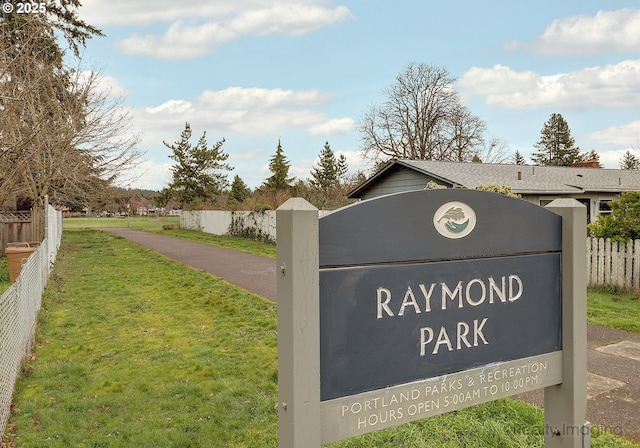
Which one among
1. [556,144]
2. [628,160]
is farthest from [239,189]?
[628,160]

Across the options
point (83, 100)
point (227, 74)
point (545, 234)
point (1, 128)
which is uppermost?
→ point (227, 74)

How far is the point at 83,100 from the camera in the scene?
15.4 m

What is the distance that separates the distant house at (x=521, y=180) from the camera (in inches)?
645

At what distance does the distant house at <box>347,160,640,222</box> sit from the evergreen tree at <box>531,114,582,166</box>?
3715 centimetres

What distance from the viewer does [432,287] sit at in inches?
74.0

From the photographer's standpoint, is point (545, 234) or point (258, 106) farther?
point (258, 106)

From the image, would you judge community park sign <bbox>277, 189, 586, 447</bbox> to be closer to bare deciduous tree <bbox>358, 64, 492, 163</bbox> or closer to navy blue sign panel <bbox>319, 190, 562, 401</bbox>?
navy blue sign panel <bbox>319, 190, 562, 401</bbox>

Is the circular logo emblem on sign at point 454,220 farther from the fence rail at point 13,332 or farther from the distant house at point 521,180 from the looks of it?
the distant house at point 521,180

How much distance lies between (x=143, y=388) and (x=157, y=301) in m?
4.44

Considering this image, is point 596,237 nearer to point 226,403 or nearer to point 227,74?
point 226,403

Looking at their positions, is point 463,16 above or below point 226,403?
above

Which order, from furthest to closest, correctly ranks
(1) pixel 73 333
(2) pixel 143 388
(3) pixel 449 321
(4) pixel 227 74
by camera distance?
(4) pixel 227 74 < (1) pixel 73 333 < (2) pixel 143 388 < (3) pixel 449 321

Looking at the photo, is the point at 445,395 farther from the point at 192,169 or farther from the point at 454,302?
the point at 192,169

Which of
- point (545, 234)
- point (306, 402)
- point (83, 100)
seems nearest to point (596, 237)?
point (545, 234)
